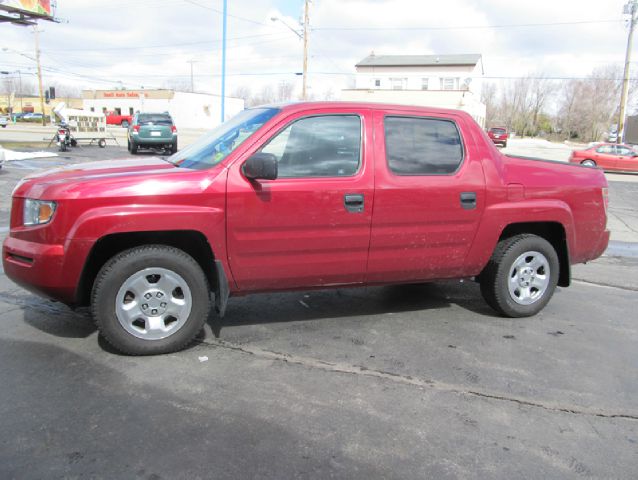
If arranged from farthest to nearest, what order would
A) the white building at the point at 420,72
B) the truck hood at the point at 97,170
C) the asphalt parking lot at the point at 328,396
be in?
the white building at the point at 420,72 < the truck hood at the point at 97,170 < the asphalt parking lot at the point at 328,396

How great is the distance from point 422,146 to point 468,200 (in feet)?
1.93

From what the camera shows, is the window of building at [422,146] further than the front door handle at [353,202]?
Yes

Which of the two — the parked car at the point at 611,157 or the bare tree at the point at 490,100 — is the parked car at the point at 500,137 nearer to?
the parked car at the point at 611,157

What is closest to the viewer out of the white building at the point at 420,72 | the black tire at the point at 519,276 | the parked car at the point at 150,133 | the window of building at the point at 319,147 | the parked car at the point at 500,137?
the window of building at the point at 319,147

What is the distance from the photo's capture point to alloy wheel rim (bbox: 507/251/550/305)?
15.8 ft

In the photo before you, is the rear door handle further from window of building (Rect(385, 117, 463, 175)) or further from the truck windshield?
the truck windshield

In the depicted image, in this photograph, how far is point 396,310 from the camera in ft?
16.6

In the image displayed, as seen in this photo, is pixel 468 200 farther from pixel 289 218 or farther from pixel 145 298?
pixel 145 298

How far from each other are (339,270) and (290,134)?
1112mm

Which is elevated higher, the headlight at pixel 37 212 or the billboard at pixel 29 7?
the billboard at pixel 29 7

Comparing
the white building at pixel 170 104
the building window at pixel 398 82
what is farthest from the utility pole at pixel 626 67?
the white building at pixel 170 104

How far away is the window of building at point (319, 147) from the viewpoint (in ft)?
13.0

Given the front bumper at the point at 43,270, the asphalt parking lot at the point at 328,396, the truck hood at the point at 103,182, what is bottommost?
the asphalt parking lot at the point at 328,396

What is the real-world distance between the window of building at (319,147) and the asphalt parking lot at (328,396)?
4.41 feet
